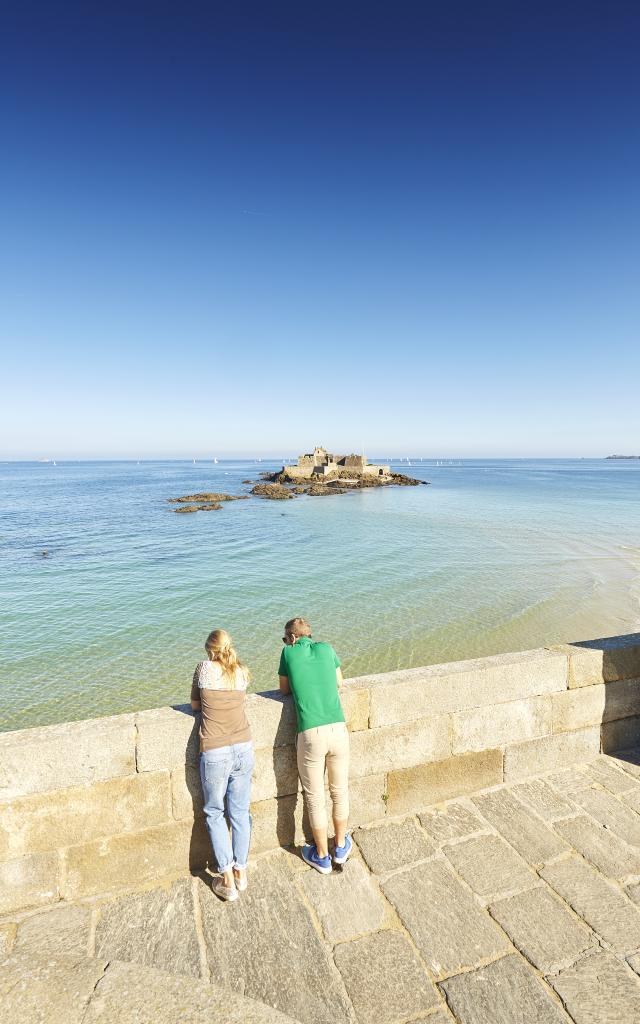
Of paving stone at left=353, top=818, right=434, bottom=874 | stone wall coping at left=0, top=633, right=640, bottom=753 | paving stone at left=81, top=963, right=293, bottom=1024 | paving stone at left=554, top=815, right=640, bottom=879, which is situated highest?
stone wall coping at left=0, top=633, right=640, bottom=753

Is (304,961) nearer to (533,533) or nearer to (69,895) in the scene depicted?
(69,895)

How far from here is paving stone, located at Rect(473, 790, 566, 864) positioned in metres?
3.37

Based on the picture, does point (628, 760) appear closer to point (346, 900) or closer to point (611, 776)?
point (611, 776)

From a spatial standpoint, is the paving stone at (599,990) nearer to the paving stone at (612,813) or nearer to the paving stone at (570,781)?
the paving stone at (612,813)

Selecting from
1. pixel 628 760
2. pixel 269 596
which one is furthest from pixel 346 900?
pixel 269 596

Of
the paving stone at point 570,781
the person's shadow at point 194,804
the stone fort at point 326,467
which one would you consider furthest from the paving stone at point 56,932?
the stone fort at point 326,467

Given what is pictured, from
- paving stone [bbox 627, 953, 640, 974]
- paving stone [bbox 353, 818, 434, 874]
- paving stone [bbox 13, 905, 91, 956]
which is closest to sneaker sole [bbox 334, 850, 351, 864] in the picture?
paving stone [bbox 353, 818, 434, 874]

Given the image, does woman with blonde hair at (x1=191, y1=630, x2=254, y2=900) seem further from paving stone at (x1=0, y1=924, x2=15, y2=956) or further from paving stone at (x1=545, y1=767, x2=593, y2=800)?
paving stone at (x1=545, y1=767, x2=593, y2=800)

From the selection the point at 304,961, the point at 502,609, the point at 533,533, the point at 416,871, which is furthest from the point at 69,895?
the point at 533,533

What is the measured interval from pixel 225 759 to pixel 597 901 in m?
2.50

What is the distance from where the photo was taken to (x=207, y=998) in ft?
7.35

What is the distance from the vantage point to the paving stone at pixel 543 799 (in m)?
3.75

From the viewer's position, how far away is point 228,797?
310cm

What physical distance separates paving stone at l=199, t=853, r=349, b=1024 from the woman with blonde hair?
0.14 metres
